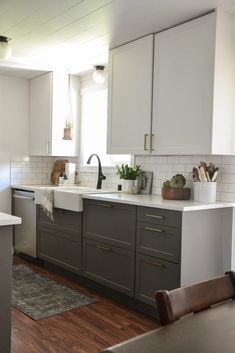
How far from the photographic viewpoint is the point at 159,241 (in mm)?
2750

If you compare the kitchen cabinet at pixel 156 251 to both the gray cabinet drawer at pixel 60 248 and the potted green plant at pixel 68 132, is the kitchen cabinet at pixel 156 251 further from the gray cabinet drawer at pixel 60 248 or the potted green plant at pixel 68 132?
the potted green plant at pixel 68 132

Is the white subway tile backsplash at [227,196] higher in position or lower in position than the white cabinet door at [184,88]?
lower

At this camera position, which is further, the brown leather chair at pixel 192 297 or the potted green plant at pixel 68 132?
the potted green plant at pixel 68 132

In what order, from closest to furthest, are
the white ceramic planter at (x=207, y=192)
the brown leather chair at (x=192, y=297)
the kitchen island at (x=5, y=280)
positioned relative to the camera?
the brown leather chair at (x=192, y=297) < the kitchen island at (x=5, y=280) < the white ceramic planter at (x=207, y=192)

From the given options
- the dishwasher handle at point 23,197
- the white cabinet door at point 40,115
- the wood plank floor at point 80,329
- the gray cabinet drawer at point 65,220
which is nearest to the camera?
the wood plank floor at point 80,329

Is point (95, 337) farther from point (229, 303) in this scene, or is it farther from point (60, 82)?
point (60, 82)

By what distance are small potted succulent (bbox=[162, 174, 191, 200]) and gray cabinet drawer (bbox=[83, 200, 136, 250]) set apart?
1.21 feet

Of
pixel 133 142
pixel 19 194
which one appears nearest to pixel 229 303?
pixel 133 142

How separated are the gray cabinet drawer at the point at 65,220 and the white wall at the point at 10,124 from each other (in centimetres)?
90

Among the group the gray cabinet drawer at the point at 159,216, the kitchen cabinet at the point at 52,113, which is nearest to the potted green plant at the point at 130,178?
the gray cabinet drawer at the point at 159,216

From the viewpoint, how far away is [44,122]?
4.62 metres

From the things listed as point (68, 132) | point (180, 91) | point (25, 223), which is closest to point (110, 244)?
point (180, 91)

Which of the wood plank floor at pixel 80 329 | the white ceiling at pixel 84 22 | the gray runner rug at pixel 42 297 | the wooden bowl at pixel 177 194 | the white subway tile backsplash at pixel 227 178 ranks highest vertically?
the white ceiling at pixel 84 22

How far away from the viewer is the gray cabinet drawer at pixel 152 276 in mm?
2646
